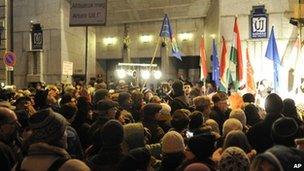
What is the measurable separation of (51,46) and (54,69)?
122 centimetres

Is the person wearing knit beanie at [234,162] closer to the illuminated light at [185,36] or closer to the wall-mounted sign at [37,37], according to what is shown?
the illuminated light at [185,36]

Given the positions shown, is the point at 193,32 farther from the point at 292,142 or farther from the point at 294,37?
the point at 292,142

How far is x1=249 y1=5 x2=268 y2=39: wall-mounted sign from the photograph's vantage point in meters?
20.6

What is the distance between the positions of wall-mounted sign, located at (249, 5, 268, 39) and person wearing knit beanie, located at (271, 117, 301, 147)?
16.9m

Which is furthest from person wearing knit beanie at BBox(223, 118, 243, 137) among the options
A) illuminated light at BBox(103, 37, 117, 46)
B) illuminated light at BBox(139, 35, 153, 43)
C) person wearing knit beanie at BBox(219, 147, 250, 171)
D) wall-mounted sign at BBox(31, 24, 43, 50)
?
illuminated light at BBox(103, 37, 117, 46)

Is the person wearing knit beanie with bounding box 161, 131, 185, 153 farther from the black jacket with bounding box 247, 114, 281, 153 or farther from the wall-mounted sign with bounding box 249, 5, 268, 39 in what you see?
the wall-mounted sign with bounding box 249, 5, 268, 39

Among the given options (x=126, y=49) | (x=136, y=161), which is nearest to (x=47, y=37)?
(x=126, y=49)

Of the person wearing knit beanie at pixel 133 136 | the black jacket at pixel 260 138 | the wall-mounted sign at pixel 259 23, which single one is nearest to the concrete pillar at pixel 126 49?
the wall-mounted sign at pixel 259 23

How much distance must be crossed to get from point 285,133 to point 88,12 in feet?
27.3

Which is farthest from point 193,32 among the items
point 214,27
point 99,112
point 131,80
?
point 99,112

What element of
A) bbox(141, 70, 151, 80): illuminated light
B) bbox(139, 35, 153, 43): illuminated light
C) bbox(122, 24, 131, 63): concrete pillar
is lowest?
bbox(141, 70, 151, 80): illuminated light

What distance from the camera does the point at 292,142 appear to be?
4.05 metres

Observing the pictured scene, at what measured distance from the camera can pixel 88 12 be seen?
1167 centimetres

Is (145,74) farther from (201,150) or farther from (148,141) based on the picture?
(201,150)
